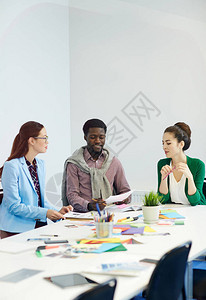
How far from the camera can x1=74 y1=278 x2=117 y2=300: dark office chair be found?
1088 mm

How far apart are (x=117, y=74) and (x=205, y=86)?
1.14 metres

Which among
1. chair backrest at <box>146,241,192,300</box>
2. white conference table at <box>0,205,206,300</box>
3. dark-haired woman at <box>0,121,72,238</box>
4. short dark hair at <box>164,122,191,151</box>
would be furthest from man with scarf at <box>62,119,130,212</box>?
chair backrest at <box>146,241,192,300</box>

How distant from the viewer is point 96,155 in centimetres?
382

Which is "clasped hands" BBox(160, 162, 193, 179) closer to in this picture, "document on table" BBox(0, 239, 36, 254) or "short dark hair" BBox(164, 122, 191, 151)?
"short dark hair" BBox(164, 122, 191, 151)

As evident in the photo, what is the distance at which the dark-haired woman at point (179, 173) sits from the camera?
3451 mm

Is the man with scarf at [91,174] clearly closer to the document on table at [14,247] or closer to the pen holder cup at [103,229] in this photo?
the pen holder cup at [103,229]

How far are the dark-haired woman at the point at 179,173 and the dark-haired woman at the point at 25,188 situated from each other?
0.97 m

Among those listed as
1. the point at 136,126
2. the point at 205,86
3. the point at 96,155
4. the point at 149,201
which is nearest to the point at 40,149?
the point at 96,155

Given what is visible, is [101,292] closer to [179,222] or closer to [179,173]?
[179,222]

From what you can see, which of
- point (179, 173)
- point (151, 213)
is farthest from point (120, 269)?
point (179, 173)

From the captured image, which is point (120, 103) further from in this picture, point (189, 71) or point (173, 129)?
point (173, 129)

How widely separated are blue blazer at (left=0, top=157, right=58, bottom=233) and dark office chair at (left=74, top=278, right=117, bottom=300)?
1.90 meters

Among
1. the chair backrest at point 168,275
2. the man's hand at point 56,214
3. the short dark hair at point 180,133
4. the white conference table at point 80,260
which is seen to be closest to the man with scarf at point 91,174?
the man's hand at point 56,214

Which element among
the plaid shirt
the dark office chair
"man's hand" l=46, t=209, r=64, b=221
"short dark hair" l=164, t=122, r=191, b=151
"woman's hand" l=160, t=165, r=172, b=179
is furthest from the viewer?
"short dark hair" l=164, t=122, r=191, b=151
